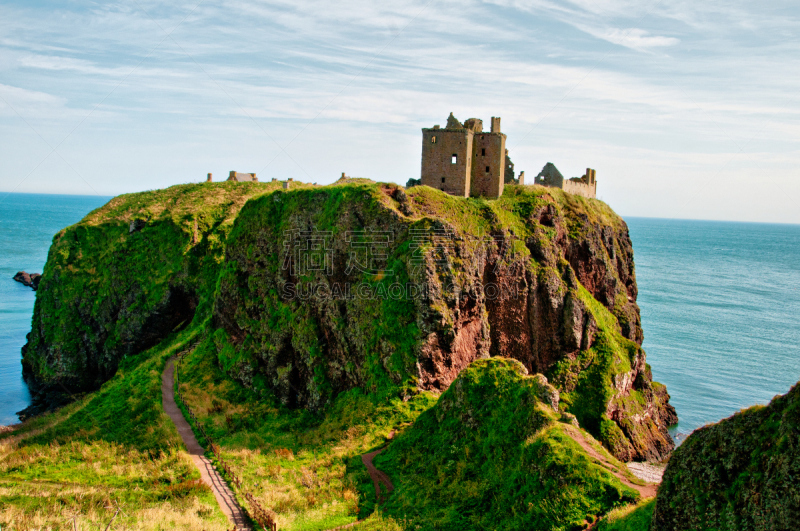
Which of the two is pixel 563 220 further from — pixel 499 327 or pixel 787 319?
→ pixel 787 319

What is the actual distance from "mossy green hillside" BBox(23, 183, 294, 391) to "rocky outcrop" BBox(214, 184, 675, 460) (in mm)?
12375

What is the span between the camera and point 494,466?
25.0 metres

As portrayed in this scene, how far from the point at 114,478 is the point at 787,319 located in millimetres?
94722

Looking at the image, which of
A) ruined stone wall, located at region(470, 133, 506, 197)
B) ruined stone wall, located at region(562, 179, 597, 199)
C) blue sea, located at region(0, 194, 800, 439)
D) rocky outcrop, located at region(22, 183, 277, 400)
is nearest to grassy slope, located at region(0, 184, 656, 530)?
ruined stone wall, located at region(470, 133, 506, 197)

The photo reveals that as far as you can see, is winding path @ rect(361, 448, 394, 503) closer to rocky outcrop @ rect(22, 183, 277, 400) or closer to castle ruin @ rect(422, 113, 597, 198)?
castle ruin @ rect(422, 113, 597, 198)

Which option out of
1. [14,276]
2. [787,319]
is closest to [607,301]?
[787,319]

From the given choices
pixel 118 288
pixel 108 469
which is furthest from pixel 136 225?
pixel 108 469

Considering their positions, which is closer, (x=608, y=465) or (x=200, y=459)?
(x=608, y=465)

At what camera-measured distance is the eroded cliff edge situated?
35.3m

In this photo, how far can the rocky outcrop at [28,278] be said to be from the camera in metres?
108


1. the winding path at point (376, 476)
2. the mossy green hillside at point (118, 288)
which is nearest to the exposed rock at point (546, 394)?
the winding path at point (376, 476)

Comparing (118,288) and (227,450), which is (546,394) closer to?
(227,450)

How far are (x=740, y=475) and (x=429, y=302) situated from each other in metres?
20.9

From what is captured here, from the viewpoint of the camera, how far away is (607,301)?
166 feet
